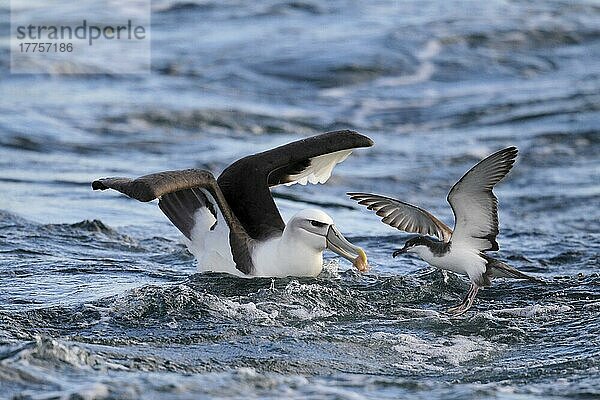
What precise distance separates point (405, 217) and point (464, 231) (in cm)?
45

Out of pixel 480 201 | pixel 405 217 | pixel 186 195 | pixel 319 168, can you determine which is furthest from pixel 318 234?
pixel 319 168

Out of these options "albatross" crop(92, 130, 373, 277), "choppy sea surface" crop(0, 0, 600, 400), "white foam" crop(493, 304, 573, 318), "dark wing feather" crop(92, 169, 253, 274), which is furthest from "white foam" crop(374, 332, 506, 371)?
"dark wing feather" crop(92, 169, 253, 274)

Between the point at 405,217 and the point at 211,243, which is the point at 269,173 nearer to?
the point at 211,243

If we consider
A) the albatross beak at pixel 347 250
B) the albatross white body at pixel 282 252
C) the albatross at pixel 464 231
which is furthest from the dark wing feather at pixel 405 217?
the albatross white body at pixel 282 252

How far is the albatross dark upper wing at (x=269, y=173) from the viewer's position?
31.9ft

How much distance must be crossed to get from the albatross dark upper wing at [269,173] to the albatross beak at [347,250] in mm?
599

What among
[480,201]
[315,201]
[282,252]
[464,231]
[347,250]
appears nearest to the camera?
[480,201]

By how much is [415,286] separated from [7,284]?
10.2ft

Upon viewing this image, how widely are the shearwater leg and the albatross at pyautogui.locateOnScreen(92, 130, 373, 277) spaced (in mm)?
831

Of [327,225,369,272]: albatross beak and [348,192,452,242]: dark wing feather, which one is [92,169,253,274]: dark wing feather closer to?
[327,225,369,272]: albatross beak

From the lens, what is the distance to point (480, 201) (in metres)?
8.32

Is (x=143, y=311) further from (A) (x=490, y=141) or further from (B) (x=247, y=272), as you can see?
(A) (x=490, y=141)

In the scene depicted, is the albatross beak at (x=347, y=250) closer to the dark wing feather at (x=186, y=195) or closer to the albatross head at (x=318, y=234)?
the albatross head at (x=318, y=234)

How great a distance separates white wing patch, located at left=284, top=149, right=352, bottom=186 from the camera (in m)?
10.4
